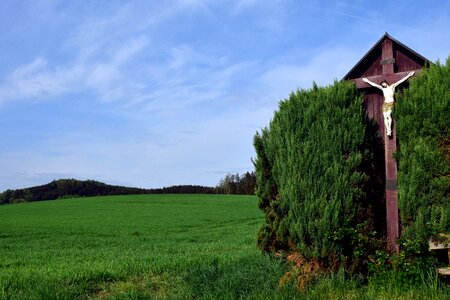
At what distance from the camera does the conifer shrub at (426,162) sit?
8.17 meters

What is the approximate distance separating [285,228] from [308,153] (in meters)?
1.56

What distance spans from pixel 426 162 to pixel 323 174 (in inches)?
66.9

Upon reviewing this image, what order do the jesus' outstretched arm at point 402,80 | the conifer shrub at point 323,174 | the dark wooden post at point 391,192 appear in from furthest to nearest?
the jesus' outstretched arm at point 402,80 → the dark wooden post at point 391,192 → the conifer shrub at point 323,174

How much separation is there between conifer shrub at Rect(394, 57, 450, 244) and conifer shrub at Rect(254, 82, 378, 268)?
0.70 metres

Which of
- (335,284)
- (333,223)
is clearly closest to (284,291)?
(335,284)

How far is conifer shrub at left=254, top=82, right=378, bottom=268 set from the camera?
8.51 m

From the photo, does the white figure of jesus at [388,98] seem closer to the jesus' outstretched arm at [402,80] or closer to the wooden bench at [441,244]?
the jesus' outstretched arm at [402,80]

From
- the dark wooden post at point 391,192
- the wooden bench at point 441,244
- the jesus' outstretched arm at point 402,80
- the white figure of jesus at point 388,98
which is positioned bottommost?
the wooden bench at point 441,244

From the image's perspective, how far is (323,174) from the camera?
8.65 m

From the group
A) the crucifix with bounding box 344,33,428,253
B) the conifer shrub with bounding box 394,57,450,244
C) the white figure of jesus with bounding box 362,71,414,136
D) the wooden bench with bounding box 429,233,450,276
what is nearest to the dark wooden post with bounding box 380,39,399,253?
the crucifix with bounding box 344,33,428,253

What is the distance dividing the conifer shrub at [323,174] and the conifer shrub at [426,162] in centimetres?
70

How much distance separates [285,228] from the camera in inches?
367

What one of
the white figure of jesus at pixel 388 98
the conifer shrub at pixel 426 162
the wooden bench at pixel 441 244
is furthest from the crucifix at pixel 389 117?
the wooden bench at pixel 441 244

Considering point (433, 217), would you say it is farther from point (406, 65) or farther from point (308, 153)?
point (406, 65)
